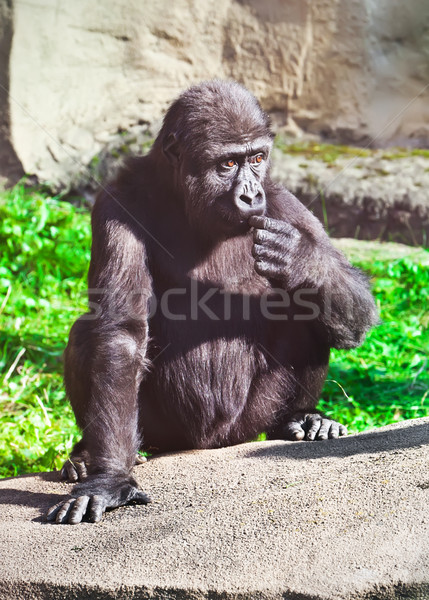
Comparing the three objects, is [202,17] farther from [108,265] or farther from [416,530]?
[416,530]

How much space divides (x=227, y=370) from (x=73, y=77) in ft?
17.0

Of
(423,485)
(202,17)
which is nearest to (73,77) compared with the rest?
(202,17)

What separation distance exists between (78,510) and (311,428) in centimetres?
156

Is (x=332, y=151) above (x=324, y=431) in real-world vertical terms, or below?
above

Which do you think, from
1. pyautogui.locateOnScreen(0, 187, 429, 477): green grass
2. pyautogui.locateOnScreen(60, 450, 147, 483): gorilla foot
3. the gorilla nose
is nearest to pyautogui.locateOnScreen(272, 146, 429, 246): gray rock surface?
pyautogui.locateOnScreen(0, 187, 429, 477): green grass

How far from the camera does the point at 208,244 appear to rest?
15.2ft

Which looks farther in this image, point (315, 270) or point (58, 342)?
point (58, 342)

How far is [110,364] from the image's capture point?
405cm

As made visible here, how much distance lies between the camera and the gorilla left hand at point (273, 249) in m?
4.25

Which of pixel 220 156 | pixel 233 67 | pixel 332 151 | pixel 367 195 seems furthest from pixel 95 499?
pixel 233 67

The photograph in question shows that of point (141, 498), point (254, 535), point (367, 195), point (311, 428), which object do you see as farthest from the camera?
point (367, 195)

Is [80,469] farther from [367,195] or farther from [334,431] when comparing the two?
[367,195]

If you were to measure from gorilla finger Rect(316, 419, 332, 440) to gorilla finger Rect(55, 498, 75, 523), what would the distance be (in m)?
1.51

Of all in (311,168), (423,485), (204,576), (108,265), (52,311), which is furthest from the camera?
(311,168)
